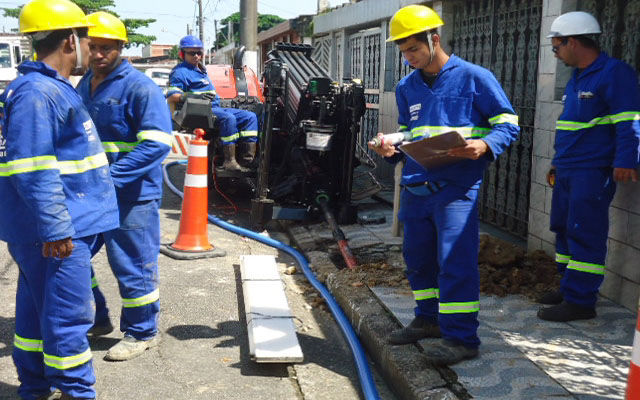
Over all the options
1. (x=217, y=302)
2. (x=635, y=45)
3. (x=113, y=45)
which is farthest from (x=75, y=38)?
(x=635, y=45)

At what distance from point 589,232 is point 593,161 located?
1.52 feet

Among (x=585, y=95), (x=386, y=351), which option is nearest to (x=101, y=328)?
(x=386, y=351)

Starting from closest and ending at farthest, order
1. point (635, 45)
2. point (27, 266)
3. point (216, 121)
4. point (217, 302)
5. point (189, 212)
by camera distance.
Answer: point (27, 266)
point (635, 45)
point (217, 302)
point (189, 212)
point (216, 121)

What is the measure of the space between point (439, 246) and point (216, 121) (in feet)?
16.8

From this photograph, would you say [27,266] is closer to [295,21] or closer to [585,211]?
[585,211]

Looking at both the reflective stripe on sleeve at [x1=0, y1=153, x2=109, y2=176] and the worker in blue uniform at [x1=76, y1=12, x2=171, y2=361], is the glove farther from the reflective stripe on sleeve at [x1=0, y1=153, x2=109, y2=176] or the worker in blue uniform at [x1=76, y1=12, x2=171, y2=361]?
the reflective stripe on sleeve at [x1=0, y1=153, x2=109, y2=176]

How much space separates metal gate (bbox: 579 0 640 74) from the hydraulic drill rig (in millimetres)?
2626

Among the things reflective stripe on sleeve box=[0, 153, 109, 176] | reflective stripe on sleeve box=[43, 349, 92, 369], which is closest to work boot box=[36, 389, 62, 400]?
reflective stripe on sleeve box=[43, 349, 92, 369]

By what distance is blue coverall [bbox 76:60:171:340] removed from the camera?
13.5 feet

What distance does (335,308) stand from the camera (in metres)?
5.06

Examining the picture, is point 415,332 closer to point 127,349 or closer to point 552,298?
point 552,298

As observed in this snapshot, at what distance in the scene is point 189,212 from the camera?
6551mm

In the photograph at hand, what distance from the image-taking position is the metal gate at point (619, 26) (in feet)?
15.9

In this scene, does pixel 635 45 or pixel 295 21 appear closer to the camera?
pixel 635 45
